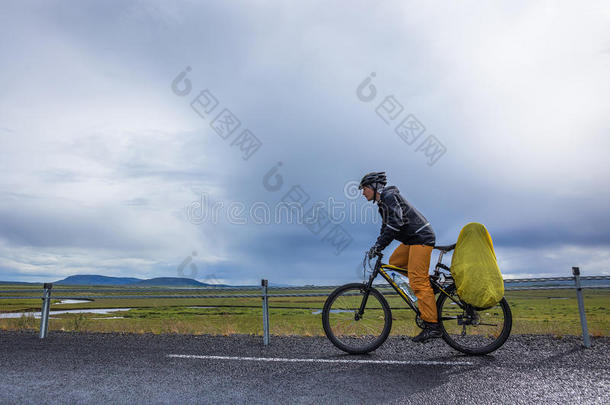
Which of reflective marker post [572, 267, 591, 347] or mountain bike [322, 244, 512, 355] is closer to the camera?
mountain bike [322, 244, 512, 355]

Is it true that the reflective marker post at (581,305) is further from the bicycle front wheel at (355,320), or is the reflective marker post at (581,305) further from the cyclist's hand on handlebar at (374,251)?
the cyclist's hand on handlebar at (374,251)

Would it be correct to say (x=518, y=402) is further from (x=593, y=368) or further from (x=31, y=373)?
(x=31, y=373)

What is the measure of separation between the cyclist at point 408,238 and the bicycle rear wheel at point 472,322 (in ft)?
0.68

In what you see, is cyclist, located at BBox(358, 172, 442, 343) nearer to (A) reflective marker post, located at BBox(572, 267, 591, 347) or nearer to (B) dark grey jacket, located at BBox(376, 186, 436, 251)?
(B) dark grey jacket, located at BBox(376, 186, 436, 251)

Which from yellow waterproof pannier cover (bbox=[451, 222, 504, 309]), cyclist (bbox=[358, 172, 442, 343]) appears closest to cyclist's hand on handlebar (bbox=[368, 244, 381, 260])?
cyclist (bbox=[358, 172, 442, 343])

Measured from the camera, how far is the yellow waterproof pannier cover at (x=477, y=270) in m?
5.16

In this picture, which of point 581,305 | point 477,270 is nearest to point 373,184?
point 477,270

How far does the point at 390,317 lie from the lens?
19.2ft

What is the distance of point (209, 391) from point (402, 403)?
1.74 meters

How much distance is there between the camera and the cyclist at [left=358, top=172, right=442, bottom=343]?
5449mm

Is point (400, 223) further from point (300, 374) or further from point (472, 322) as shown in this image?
point (300, 374)

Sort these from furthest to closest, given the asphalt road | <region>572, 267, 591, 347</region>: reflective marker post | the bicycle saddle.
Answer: <region>572, 267, 591, 347</region>: reflective marker post
the bicycle saddle
the asphalt road

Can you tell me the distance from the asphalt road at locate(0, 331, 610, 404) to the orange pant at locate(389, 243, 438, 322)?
1.92ft

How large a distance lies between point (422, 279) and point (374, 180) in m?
1.51
